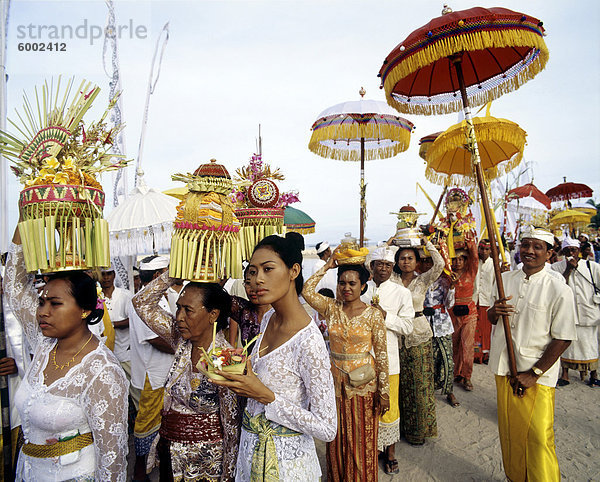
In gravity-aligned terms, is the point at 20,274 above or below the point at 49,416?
above

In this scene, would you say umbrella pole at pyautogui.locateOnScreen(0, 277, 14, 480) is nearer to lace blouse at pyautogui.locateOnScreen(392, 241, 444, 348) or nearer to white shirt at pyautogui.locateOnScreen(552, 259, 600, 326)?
lace blouse at pyautogui.locateOnScreen(392, 241, 444, 348)

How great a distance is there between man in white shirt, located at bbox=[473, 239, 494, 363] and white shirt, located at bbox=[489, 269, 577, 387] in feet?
Answer: 11.0

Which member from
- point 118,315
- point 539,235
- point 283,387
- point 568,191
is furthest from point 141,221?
point 568,191

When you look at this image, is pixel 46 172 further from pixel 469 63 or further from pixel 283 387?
pixel 469 63

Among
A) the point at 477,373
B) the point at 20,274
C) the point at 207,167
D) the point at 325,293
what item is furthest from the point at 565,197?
the point at 20,274

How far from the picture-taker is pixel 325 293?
4820 millimetres

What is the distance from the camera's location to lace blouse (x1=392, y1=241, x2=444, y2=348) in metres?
4.68

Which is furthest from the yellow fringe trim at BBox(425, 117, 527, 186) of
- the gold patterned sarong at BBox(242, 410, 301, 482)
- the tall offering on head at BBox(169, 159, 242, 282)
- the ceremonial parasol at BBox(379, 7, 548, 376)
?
the gold patterned sarong at BBox(242, 410, 301, 482)

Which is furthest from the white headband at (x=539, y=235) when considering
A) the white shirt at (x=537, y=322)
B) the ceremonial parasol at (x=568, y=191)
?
the ceremonial parasol at (x=568, y=191)

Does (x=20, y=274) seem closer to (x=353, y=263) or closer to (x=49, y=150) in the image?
(x=49, y=150)

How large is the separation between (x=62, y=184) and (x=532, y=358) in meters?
4.03

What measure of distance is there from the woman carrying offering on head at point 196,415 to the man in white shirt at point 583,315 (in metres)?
6.78

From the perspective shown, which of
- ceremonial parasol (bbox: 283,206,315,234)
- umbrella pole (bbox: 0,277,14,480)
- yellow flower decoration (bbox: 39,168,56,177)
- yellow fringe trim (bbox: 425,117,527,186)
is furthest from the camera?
ceremonial parasol (bbox: 283,206,315,234)

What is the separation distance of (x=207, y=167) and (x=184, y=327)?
1127 mm
